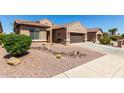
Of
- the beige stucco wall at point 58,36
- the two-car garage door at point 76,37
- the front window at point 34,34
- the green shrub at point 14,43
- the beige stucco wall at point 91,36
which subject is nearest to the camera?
the green shrub at point 14,43

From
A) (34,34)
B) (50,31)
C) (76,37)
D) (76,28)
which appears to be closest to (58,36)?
(50,31)

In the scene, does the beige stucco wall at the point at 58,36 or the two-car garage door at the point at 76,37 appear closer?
the beige stucco wall at the point at 58,36

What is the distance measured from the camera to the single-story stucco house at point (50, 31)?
16.3 m

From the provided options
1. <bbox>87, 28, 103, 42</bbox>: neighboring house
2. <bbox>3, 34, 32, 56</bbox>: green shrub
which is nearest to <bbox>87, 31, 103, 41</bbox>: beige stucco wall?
<bbox>87, 28, 103, 42</bbox>: neighboring house

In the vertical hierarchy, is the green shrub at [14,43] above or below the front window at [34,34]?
below

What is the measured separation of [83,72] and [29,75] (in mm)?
2896

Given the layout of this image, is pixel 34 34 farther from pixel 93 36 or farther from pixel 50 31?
pixel 93 36

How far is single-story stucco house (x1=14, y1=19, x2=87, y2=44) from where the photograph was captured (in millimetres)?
16312

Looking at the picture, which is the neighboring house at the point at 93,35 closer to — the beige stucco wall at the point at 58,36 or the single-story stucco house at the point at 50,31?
the single-story stucco house at the point at 50,31

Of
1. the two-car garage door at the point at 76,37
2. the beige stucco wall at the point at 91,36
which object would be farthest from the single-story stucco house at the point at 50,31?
the beige stucco wall at the point at 91,36
